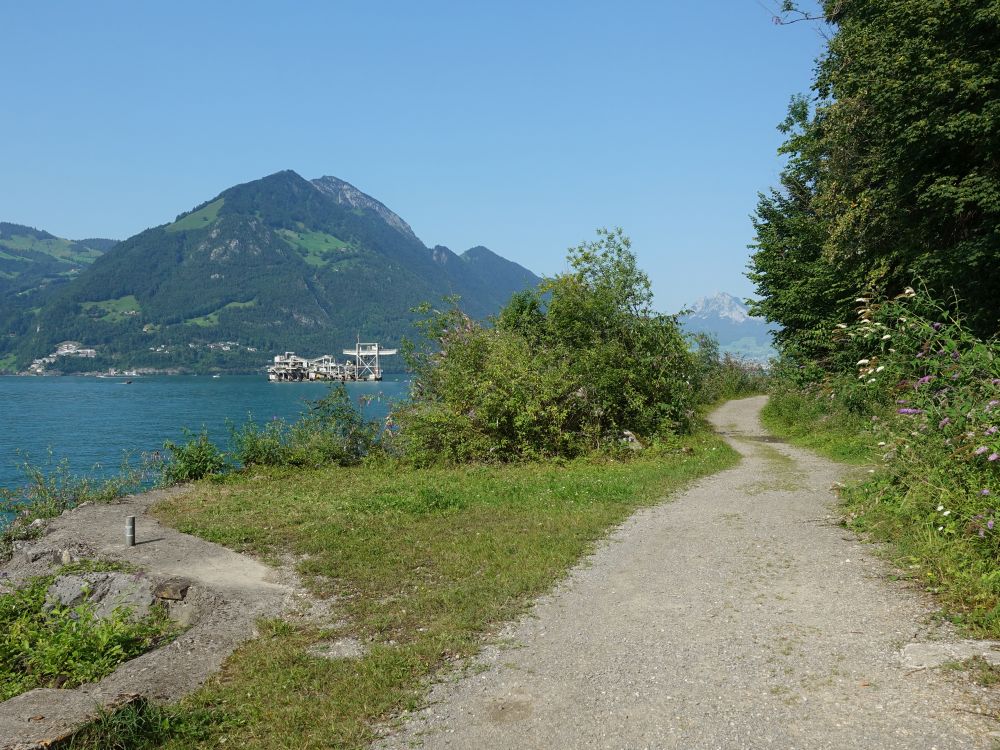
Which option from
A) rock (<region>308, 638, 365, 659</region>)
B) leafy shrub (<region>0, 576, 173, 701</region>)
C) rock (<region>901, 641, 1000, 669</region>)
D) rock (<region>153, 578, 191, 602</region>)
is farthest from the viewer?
rock (<region>153, 578, 191, 602</region>)

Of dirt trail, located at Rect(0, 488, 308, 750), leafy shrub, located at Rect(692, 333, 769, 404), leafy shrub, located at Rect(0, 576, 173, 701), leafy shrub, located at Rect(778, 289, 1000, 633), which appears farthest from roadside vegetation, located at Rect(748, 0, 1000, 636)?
leafy shrub, located at Rect(692, 333, 769, 404)

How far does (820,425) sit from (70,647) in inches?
832

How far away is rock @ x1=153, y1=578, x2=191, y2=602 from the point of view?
812cm

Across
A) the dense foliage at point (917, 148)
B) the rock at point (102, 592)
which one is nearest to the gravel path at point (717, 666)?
the rock at point (102, 592)

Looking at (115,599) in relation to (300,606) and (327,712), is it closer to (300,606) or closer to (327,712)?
(300,606)

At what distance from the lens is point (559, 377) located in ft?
61.6

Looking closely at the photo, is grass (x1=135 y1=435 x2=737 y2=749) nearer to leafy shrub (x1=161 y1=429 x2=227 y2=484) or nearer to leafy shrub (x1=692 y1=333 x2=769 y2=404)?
leafy shrub (x1=161 y1=429 x2=227 y2=484)

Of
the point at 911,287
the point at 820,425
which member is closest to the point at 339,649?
the point at 911,287

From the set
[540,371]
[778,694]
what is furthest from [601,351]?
[778,694]

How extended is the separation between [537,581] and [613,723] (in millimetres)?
3248

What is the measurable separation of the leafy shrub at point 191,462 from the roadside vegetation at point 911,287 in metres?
14.0

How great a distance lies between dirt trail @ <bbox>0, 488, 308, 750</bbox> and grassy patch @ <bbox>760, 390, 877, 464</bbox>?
1192 cm

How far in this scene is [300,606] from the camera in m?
7.69

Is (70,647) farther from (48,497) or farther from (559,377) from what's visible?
(559,377)
